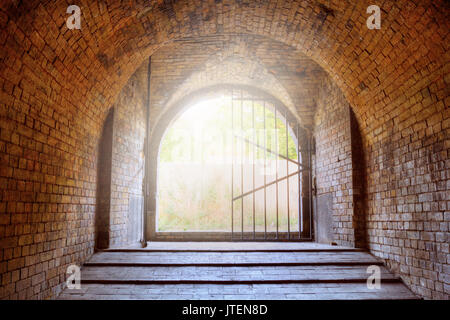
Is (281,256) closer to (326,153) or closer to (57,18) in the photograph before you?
(326,153)

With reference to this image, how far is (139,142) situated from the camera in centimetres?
704

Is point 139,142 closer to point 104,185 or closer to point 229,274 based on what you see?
point 104,185

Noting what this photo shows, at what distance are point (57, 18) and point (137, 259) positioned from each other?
3.20 m

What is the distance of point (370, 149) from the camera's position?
5.30m

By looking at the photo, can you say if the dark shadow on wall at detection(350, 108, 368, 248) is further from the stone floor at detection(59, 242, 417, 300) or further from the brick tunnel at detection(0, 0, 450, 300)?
the stone floor at detection(59, 242, 417, 300)

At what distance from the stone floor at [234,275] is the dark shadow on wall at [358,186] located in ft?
0.93

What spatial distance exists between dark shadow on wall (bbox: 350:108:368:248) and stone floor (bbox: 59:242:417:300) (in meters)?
0.28

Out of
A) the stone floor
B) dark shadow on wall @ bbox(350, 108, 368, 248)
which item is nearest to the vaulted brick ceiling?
dark shadow on wall @ bbox(350, 108, 368, 248)

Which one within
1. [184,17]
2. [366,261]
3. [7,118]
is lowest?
[366,261]

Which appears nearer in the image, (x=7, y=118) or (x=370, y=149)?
(x=7, y=118)

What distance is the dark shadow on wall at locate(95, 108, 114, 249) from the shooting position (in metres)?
5.30

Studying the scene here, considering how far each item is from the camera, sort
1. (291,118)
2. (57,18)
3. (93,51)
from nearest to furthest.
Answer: (57,18), (93,51), (291,118)

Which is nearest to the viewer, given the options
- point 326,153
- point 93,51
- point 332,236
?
point 93,51
